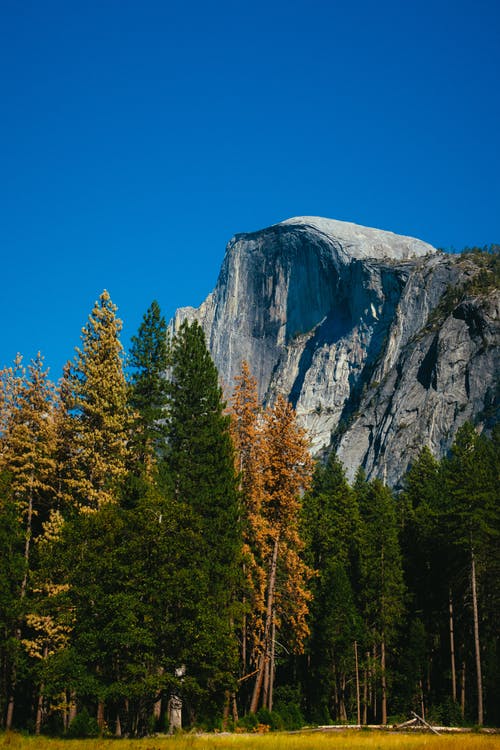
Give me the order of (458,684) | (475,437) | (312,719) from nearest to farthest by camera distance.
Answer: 1. (312,719)
2. (458,684)
3. (475,437)

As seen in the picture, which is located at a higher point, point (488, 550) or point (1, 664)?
point (488, 550)

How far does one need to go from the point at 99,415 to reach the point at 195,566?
377 inches

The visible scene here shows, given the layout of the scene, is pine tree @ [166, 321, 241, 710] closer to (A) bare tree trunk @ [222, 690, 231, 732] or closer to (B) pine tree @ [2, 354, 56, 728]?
(A) bare tree trunk @ [222, 690, 231, 732]

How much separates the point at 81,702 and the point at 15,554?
6.87 metres

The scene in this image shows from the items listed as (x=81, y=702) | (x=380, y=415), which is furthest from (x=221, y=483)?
(x=380, y=415)

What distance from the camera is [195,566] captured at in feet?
86.4

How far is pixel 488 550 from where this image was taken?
43.2 meters

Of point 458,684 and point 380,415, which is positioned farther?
point 380,415

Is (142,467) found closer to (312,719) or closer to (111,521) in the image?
(111,521)

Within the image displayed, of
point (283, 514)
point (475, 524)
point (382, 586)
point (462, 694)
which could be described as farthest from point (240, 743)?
point (462, 694)

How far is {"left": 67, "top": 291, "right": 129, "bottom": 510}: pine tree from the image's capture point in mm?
32188

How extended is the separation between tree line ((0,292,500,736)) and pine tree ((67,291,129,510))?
0.09m

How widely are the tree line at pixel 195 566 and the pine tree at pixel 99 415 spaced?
91 millimetres

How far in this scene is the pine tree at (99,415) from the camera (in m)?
32.2
